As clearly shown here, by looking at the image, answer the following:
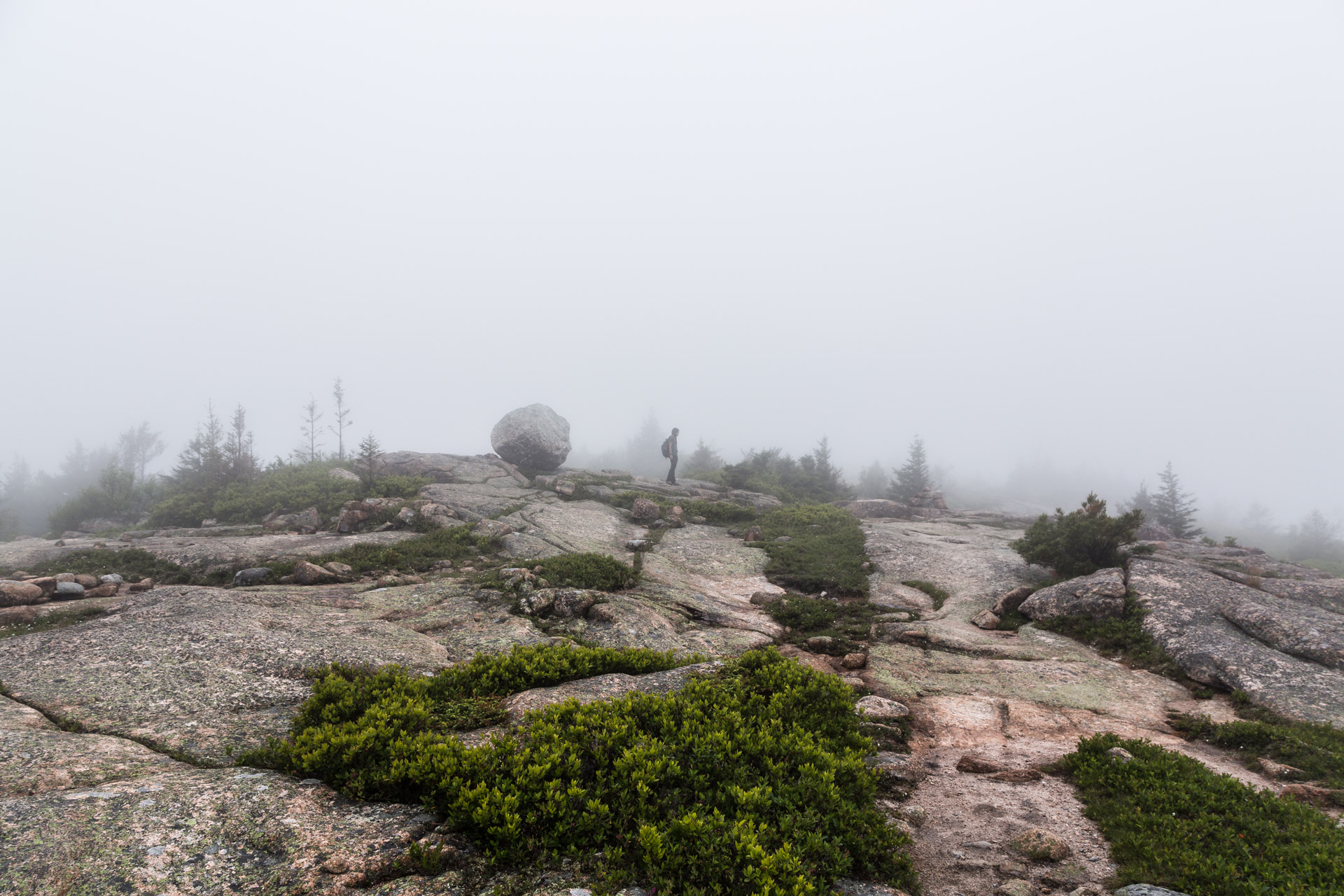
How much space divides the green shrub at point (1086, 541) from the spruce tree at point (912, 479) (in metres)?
28.5

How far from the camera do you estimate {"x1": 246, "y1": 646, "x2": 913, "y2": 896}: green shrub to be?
4566mm

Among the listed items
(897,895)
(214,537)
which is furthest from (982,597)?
(214,537)

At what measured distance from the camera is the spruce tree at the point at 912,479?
47.0 m

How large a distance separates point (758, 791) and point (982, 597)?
1452 centimetres

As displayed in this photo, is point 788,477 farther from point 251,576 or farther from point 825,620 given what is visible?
point 251,576

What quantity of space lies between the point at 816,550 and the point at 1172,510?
120 ft

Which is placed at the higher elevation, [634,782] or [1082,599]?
[634,782]

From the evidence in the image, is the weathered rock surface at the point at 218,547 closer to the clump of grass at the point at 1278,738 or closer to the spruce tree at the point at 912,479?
the clump of grass at the point at 1278,738

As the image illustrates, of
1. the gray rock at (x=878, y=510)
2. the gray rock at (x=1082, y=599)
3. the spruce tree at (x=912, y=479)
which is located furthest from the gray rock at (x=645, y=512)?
the spruce tree at (x=912, y=479)

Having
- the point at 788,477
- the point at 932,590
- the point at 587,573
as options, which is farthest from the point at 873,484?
the point at 587,573

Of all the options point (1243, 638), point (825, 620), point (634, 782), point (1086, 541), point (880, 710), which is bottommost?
point (825, 620)

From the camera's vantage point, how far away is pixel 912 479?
47.9 m

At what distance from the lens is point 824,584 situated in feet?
59.7

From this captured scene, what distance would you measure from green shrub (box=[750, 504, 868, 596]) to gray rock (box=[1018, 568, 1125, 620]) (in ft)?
15.7
